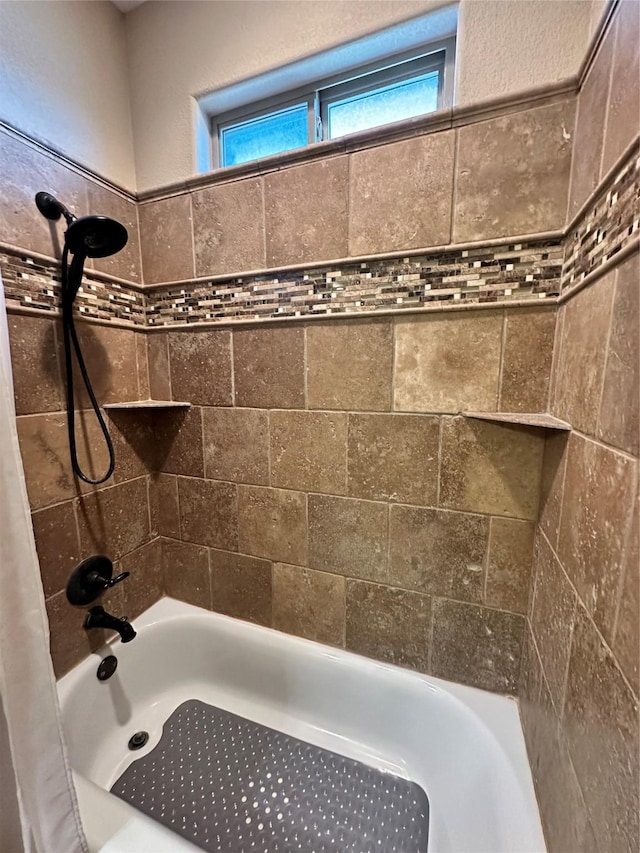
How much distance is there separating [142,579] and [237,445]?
75 cm

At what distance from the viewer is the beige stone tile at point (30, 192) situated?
93 centimetres

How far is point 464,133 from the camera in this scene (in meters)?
0.91

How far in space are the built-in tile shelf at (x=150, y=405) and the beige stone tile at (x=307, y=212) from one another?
2.12 feet

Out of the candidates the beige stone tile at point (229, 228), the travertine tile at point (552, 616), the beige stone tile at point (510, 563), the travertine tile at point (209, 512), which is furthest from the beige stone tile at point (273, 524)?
the beige stone tile at point (229, 228)

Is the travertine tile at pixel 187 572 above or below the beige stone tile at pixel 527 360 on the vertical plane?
below

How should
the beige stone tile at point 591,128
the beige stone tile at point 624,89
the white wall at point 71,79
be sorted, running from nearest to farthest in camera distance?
the beige stone tile at point 624,89 → the beige stone tile at point 591,128 → the white wall at point 71,79

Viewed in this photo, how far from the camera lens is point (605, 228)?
2.12 feet

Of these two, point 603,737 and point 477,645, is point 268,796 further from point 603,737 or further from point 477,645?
point 603,737

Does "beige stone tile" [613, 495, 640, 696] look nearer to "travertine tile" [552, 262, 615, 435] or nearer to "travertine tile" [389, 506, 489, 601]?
"travertine tile" [552, 262, 615, 435]

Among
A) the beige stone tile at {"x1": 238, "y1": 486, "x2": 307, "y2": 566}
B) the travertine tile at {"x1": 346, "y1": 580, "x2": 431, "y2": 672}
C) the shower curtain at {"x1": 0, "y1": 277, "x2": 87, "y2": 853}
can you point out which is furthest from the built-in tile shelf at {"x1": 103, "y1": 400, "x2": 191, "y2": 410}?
the travertine tile at {"x1": 346, "y1": 580, "x2": 431, "y2": 672}

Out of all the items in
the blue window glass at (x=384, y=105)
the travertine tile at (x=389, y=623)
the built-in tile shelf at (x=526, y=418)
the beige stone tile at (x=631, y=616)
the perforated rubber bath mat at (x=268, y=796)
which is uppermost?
the blue window glass at (x=384, y=105)

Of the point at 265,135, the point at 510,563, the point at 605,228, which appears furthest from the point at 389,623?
the point at 265,135

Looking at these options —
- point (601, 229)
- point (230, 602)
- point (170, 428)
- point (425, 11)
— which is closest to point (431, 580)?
point (230, 602)

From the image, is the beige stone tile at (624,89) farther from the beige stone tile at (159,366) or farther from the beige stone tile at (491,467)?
the beige stone tile at (159,366)
